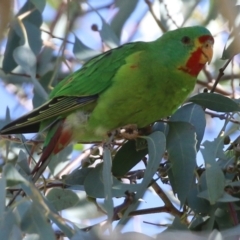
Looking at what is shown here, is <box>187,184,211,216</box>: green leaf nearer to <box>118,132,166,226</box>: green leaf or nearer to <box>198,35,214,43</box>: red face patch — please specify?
<box>118,132,166,226</box>: green leaf

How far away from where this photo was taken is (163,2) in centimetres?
279

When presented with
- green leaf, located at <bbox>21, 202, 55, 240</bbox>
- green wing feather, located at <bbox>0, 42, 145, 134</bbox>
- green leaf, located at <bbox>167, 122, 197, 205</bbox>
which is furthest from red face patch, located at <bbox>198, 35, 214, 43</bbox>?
green leaf, located at <bbox>21, 202, 55, 240</bbox>

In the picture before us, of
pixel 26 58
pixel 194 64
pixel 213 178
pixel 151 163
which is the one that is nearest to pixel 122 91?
pixel 194 64

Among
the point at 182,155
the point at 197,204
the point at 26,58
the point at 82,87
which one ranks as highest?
the point at 26,58

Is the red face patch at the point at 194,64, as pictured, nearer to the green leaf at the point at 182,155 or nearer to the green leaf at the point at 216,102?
the green leaf at the point at 216,102

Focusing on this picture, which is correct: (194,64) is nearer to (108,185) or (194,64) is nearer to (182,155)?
(182,155)

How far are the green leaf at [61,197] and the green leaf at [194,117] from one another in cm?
42

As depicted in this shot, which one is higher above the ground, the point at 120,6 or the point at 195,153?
the point at 120,6

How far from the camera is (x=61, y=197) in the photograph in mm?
2006

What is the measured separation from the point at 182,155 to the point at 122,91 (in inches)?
19.3

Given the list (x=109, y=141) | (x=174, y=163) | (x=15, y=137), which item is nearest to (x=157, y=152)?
(x=174, y=163)

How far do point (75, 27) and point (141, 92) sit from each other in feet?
4.99

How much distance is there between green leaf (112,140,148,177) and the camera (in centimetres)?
201

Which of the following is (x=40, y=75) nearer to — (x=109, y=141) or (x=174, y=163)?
(x=109, y=141)
